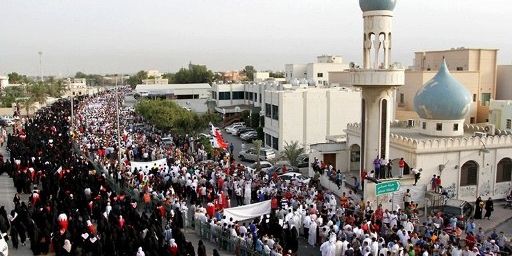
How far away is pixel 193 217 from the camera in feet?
56.7

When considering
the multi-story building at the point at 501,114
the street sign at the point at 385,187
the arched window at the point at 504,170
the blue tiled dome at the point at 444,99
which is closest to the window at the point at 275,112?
the blue tiled dome at the point at 444,99

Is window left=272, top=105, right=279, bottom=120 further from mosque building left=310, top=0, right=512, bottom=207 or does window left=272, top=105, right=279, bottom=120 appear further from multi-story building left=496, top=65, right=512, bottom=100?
multi-story building left=496, top=65, right=512, bottom=100

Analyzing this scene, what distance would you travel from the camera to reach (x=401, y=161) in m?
22.0

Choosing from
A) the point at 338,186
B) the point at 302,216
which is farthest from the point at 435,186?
the point at 302,216

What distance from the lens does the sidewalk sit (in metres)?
19.9

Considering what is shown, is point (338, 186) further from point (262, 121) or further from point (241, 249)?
point (262, 121)

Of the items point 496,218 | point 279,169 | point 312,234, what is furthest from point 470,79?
point 312,234

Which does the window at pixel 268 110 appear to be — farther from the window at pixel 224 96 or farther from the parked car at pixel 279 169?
the window at pixel 224 96

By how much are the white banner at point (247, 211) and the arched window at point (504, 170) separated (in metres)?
12.5

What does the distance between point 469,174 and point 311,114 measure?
14.3 metres

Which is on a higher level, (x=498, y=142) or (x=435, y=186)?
(x=498, y=142)

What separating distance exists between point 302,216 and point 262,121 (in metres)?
26.8

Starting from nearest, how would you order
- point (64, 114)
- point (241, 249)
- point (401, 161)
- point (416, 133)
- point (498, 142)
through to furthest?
1. point (241, 249)
2. point (401, 161)
3. point (498, 142)
4. point (416, 133)
5. point (64, 114)

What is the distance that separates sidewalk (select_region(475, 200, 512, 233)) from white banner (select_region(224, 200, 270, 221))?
8.18 meters
